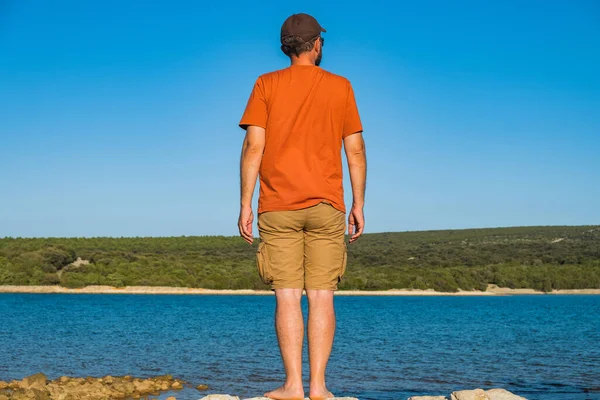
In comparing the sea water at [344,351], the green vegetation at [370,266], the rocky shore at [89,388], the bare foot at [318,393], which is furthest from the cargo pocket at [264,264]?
the green vegetation at [370,266]

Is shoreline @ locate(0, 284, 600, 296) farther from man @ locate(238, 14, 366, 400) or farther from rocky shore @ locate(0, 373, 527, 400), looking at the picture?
man @ locate(238, 14, 366, 400)

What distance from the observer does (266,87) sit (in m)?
5.19

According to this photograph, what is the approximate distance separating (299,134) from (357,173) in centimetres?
50

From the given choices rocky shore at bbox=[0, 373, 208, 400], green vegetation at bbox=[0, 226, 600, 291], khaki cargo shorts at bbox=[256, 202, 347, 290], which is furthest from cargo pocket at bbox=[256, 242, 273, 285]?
green vegetation at bbox=[0, 226, 600, 291]

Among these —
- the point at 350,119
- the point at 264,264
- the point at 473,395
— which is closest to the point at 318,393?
the point at 264,264

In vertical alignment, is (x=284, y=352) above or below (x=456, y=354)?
above

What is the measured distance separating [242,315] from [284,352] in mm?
32644

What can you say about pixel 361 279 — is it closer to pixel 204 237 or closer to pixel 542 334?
pixel 542 334

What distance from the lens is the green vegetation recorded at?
5738cm

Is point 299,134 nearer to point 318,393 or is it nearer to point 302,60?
point 302,60

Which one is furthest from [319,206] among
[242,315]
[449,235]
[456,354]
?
[449,235]

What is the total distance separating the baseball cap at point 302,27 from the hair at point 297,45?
0.9 inches

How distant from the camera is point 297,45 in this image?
5266 millimetres

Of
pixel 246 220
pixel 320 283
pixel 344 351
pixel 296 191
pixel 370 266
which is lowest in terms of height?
pixel 344 351
